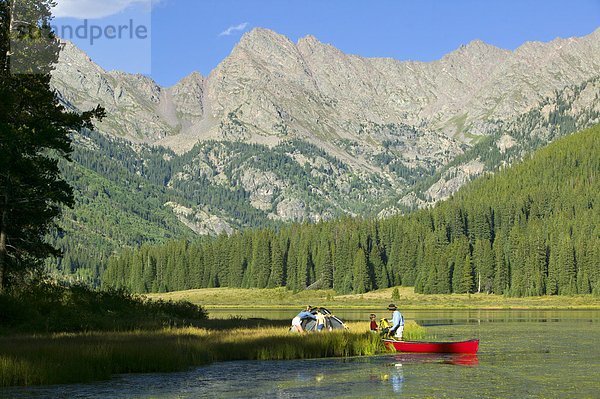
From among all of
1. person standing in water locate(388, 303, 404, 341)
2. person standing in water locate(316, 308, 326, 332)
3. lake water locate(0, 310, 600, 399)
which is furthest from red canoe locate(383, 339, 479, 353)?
person standing in water locate(316, 308, 326, 332)

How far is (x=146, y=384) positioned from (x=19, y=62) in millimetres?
33331

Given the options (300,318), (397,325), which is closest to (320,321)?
(300,318)

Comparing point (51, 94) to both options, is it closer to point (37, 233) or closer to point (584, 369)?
point (37, 233)

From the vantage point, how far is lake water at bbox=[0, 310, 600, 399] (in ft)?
116

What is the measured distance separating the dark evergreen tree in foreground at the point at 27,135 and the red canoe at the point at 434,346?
1061 inches

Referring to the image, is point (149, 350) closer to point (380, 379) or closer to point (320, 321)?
point (380, 379)

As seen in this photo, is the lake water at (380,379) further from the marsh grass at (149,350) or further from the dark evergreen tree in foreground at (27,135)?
the dark evergreen tree in foreground at (27,135)

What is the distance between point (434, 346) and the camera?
179 feet

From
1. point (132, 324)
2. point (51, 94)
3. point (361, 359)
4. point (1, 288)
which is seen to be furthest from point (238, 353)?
point (51, 94)

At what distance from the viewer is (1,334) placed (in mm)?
49812

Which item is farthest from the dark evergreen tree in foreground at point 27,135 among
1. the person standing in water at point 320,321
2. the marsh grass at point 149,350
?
the person standing in water at point 320,321

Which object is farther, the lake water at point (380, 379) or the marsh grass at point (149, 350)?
the marsh grass at point (149, 350)

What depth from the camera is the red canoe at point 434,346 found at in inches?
2098

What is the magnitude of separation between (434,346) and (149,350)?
21463 mm
